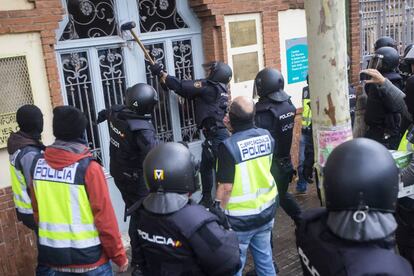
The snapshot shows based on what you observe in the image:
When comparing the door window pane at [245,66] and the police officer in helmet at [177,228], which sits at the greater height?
the door window pane at [245,66]

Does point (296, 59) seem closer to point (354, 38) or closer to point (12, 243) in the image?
point (354, 38)

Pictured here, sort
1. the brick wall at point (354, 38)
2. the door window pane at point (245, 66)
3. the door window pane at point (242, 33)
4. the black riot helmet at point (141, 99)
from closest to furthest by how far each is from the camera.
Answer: the black riot helmet at point (141, 99) < the door window pane at point (242, 33) < the door window pane at point (245, 66) < the brick wall at point (354, 38)

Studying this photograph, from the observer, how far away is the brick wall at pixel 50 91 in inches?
165

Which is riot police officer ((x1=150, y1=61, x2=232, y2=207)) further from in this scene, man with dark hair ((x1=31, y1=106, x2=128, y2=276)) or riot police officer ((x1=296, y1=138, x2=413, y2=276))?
riot police officer ((x1=296, y1=138, x2=413, y2=276))

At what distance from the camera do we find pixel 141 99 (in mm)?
4219

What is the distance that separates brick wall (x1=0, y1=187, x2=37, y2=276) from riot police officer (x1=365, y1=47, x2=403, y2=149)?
4.16m

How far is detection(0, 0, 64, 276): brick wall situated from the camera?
4189 mm

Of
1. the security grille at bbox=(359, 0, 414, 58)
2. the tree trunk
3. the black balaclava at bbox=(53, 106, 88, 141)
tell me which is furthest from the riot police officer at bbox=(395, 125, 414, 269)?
the security grille at bbox=(359, 0, 414, 58)

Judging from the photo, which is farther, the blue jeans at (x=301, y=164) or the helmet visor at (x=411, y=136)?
the blue jeans at (x=301, y=164)

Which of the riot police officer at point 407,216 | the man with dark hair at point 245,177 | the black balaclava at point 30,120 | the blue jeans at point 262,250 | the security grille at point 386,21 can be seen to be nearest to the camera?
the riot police officer at point 407,216

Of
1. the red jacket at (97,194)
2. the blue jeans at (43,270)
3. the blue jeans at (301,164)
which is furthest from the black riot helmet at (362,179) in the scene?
the blue jeans at (301,164)

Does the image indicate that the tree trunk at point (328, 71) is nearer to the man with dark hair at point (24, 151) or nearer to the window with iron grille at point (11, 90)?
the man with dark hair at point (24, 151)

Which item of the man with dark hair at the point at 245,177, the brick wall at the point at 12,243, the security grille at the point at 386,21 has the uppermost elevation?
the security grille at the point at 386,21

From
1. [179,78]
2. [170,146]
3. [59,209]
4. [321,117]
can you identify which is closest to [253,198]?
[321,117]
